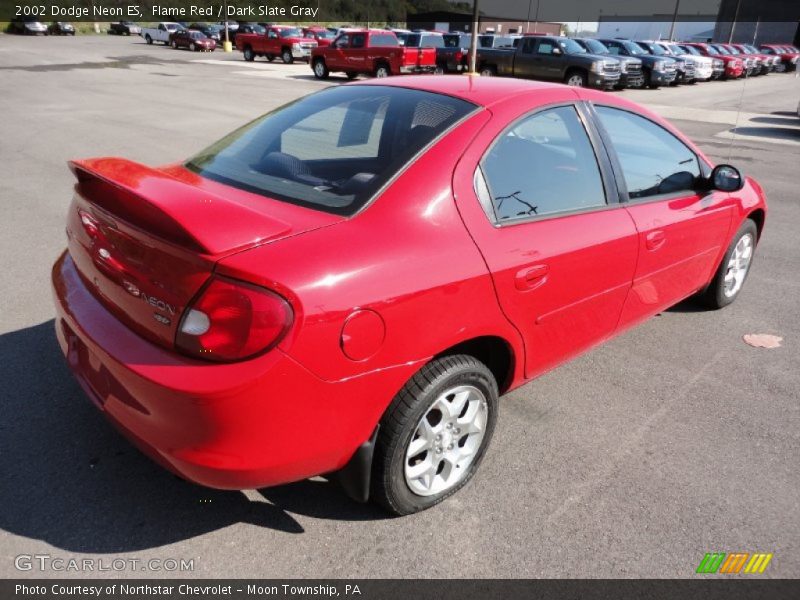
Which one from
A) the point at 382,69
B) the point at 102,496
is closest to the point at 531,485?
the point at 102,496

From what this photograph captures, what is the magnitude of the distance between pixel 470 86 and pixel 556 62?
2098cm

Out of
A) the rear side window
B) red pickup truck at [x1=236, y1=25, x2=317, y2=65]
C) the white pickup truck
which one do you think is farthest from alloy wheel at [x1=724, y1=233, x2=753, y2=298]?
the white pickup truck

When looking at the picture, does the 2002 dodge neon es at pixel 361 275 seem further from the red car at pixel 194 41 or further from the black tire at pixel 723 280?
the red car at pixel 194 41

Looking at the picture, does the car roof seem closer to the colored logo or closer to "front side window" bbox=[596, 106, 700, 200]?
"front side window" bbox=[596, 106, 700, 200]

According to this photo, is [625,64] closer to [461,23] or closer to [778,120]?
[778,120]

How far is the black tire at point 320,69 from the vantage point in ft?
80.4

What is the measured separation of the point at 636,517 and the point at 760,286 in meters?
3.47

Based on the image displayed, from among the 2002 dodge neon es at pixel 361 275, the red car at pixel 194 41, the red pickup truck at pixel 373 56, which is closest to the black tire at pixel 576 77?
the red pickup truck at pixel 373 56

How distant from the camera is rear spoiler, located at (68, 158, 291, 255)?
1962 millimetres

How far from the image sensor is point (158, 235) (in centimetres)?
205

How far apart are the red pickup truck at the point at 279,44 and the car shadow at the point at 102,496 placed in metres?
31.2

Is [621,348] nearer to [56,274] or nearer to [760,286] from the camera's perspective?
[760,286]
